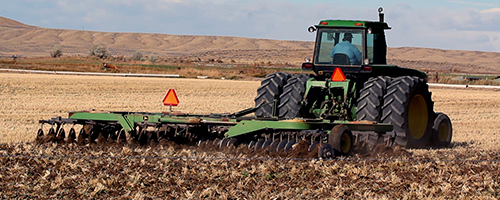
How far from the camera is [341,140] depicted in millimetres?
8406

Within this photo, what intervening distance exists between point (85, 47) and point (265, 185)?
139 m

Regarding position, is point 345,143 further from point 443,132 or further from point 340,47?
point 443,132

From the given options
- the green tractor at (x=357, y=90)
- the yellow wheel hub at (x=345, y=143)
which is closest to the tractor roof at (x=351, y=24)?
the green tractor at (x=357, y=90)

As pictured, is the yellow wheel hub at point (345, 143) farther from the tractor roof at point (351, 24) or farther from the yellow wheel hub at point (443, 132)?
the yellow wheel hub at point (443, 132)

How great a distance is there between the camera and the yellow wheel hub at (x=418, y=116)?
10.6 m

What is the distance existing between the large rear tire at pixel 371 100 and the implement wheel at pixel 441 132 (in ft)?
6.01

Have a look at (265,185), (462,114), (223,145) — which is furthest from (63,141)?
(462,114)

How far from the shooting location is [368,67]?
32.6 feet

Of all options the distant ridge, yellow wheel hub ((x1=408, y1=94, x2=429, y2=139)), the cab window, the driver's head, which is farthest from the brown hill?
the driver's head

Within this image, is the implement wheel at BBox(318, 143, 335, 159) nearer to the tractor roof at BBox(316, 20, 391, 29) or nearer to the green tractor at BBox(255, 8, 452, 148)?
the green tractor at BBox(255, 8, 452, 148)

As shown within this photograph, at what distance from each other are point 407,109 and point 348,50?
139 centimetres

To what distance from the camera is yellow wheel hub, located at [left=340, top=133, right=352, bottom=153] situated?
27.7ft

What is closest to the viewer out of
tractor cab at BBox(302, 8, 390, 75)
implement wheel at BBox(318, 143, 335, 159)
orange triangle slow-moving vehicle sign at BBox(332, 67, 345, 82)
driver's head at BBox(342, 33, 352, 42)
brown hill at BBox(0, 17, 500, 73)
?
implement wheel at BBox(318, 143, 335, 159)

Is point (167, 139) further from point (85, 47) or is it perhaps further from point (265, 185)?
point (85, 47)
